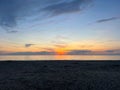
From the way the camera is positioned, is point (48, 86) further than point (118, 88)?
Yes

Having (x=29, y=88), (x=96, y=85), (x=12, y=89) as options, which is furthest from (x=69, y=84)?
(x=12, y=89)

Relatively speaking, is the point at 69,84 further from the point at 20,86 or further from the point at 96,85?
the point at 20,86

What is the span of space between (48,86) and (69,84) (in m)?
2.31

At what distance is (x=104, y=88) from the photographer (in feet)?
64.0

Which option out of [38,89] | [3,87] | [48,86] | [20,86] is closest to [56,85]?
[48,86]

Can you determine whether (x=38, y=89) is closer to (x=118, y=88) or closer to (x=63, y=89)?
(x=63, y=89)

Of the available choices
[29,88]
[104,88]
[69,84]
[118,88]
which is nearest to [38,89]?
[29,88]

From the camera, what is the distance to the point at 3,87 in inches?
797

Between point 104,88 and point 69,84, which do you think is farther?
point 69,84

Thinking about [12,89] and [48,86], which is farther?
[48,86]

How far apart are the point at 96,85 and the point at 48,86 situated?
5.05 metres

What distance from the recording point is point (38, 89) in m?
A: 19.6

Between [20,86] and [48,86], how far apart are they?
294cm

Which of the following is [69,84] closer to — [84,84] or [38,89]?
[84,84]
